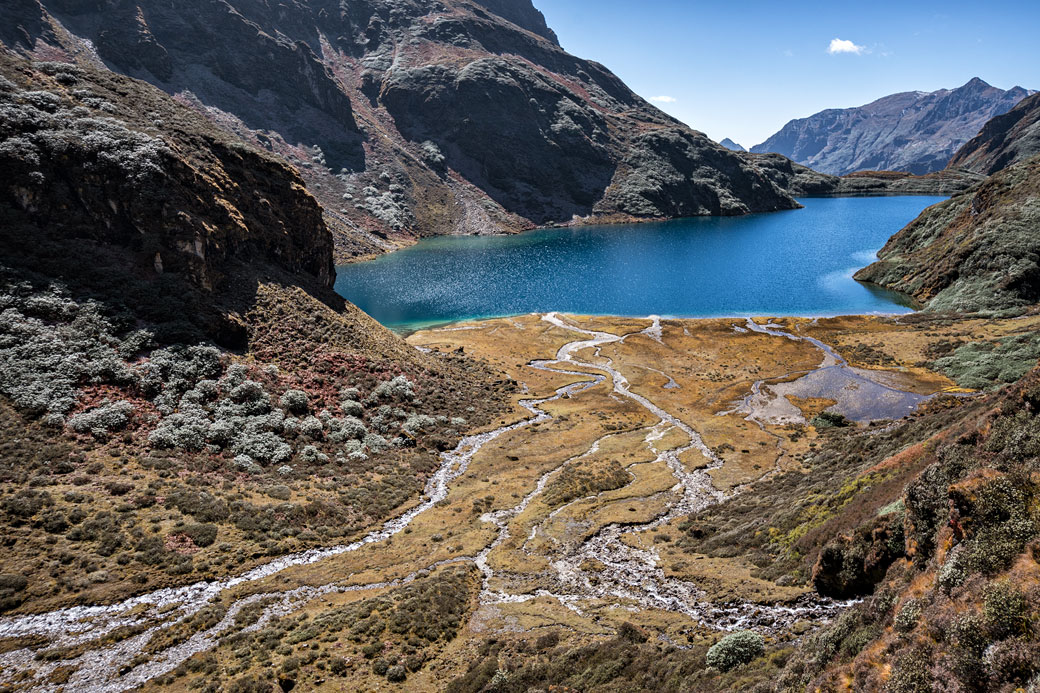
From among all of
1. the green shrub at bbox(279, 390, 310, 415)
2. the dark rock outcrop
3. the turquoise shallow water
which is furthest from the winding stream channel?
the turquoise shallow water

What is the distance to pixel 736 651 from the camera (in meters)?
19.0

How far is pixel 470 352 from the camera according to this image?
302 ft

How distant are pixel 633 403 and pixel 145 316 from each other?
59.7m

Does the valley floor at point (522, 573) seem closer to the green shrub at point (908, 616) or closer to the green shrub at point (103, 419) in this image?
the green shrub at point (908, 616)

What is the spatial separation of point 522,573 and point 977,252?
130605 millimetres

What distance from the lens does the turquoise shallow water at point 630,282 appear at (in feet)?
415

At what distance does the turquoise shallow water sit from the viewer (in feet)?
415

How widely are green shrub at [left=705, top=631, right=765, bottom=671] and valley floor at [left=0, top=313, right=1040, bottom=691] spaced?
2.02 meters

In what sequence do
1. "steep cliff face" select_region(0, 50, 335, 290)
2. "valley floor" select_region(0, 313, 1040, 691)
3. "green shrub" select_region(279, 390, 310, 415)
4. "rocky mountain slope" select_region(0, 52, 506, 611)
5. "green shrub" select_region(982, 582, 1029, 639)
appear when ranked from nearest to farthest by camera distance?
"green shrub" select_region(982, 582, 1029, 639)
"valley floor" select_region(0, 313, 1040, 691)
"rocky mountain slope" select_region(0, 52, 506, 611)
"steep cliff face" select_region(0, 50, 335, 290)
"green shrub" select_region(279, 390, 310, 415)

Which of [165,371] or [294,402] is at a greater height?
[165,371]

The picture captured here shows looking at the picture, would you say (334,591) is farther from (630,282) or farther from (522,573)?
(630,282)

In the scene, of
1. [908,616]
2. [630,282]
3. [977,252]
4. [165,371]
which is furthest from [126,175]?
[977,252]

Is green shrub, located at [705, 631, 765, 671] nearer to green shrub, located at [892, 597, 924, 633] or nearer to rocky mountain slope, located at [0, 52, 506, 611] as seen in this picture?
green shrub, located at [892, 597, 924, 633]

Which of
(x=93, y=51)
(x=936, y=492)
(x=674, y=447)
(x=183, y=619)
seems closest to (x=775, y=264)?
(x=674, y=447)
